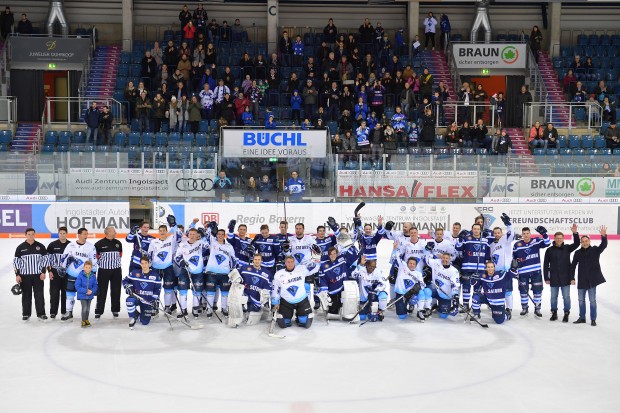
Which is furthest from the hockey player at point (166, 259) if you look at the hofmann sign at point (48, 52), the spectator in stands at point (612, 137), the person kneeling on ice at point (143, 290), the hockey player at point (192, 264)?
the hofmann sign at point (48, 52)

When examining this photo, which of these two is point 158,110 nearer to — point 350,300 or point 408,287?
point 350,300

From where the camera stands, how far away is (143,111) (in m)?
24.6

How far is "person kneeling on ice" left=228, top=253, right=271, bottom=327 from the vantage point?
40.2 ft

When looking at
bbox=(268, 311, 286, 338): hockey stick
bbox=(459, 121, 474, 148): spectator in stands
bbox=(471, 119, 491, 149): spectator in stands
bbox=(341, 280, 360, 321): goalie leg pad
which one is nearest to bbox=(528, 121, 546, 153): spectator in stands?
bbox=(471, 119, 491, 149): spectator in stands

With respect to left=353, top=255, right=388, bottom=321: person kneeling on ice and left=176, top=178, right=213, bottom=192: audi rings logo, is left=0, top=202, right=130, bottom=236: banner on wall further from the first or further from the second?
left=353, top=255, right=388, bottom=321: person kneeling on ice

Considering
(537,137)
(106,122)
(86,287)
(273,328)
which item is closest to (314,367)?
(273,328)

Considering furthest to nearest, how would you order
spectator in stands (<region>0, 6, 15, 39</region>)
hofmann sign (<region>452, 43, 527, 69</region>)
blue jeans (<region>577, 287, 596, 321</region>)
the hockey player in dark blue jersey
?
hofmann sign (<region>452, 43, 527, 69</region>) → spectator in stands (<region>0, 6, 15, 39</region>) → the hockey player in dark blue jersey → blue jeans (<region>577, 287, 596, 321</region>)

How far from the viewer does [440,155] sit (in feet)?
71.1

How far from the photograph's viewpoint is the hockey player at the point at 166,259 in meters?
12.6

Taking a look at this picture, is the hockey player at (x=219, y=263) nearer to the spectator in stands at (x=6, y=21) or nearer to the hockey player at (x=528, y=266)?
the hockey player at (x=528, y=266)

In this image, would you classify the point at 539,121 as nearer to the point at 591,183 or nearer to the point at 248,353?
the point at 591,183

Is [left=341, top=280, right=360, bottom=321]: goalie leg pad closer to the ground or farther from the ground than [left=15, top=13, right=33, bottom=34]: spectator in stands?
closer to the ground

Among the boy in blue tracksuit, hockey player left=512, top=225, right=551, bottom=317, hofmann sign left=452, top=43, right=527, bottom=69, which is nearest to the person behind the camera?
the boy in blue tracksuit

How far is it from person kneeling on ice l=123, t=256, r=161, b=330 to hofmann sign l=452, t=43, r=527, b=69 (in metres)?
20.1
